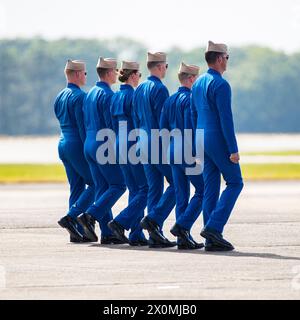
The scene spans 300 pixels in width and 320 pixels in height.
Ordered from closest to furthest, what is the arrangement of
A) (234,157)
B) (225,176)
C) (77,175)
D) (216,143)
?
(234,157), (216,143), (225,176), (77,175)

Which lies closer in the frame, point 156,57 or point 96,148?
point 156,57

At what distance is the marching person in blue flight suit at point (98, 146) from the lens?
608 inches

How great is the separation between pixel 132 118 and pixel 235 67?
16575 cm

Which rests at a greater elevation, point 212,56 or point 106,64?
point 212,56

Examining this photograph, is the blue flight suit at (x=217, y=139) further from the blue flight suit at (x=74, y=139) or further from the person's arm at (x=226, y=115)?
the blue flight suit at (x=74, y=139)

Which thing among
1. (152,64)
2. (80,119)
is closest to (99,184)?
(80,119)

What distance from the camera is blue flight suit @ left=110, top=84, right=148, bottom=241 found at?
1521cm

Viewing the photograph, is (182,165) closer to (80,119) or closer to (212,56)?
(212,56)

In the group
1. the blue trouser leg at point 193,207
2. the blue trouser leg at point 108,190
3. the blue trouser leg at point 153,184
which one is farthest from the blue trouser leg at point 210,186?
the blue trouser leg at point 108,190

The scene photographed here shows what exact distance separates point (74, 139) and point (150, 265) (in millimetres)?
3310

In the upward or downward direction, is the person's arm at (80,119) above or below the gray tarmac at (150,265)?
above

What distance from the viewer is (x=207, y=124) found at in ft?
46.9

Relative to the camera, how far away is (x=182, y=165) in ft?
48.1
